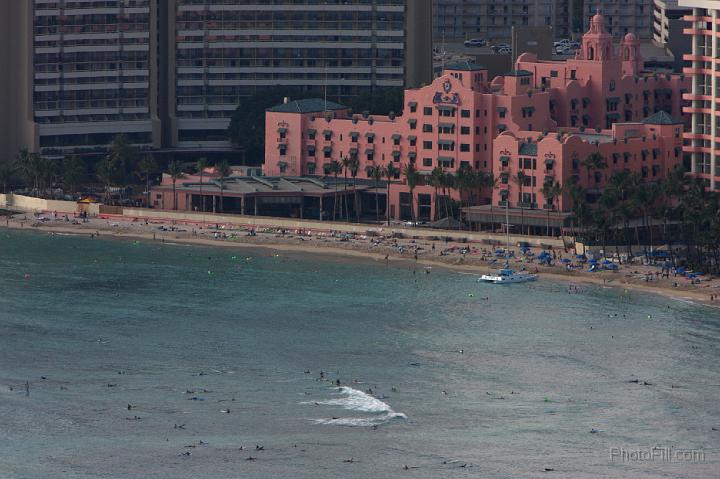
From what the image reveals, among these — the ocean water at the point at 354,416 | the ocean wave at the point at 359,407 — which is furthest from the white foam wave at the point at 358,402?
the ocean water at the point at 354,416

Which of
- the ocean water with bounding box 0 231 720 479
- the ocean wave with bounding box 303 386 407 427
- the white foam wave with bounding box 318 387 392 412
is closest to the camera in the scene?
the ocean water with bounding box 0 231 720 479

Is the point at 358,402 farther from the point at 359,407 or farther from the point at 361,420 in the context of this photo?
the point at 361,420

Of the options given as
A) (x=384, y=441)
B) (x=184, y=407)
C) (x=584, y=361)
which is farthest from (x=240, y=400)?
(x=584, y=361)

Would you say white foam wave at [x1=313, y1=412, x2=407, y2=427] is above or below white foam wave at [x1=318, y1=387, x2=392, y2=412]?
below

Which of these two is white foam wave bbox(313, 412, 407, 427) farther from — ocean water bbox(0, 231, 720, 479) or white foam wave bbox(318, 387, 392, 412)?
white foam wave bbox(318, 387, 392, 412)

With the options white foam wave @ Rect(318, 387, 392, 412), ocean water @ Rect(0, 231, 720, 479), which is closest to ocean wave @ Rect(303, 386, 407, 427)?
white foam wave @ Rect(318, 387, 392, 412)

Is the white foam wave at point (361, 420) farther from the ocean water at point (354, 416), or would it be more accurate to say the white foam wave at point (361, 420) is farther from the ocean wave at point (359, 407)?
the ocean water at point (354, 416)

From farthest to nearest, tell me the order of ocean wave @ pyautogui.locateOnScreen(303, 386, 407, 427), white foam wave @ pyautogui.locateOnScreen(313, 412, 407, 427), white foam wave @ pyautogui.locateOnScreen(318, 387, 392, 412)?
white foam wave @ pyautogui.locateOnScreen(318, 387, 392, 412)
ocean wave @ pyautogui.locateOnScreen(303, 386, 407, 427)
white foam wave @ pyautogui.locateOnScreen(313, 412, 407, 427)

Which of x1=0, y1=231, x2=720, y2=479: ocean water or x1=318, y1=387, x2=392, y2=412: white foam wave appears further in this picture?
x1=318, y1=387, x2=392, y2=412: white foam wave

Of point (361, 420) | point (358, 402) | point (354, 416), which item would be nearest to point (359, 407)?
point (358, 402)
